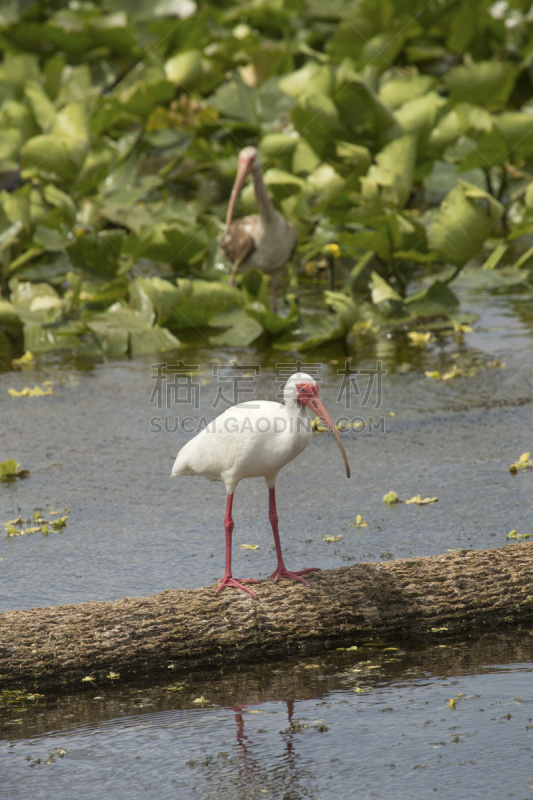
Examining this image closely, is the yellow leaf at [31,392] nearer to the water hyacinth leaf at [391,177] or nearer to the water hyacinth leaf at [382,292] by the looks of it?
the water hyacinth leaf at [382,292]

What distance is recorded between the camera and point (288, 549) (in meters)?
4.57

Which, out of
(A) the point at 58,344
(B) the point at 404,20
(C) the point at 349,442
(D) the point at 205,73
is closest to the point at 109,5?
(D) the point at 205,73

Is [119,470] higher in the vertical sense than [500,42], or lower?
lower

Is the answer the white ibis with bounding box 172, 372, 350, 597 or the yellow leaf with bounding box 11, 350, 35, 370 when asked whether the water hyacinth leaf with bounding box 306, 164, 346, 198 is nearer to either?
the yellow leaf with bounding box 11, 350, 35, 370

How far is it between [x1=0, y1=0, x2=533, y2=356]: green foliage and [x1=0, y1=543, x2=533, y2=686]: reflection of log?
3.87m

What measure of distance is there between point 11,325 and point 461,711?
20.6 feet

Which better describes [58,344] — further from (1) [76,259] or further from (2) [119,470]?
(2) [119,470]

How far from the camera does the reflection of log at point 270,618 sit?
3.50 m

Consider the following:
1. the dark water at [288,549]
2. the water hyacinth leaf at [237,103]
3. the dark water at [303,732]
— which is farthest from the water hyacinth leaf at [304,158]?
the dark water at [303,732]

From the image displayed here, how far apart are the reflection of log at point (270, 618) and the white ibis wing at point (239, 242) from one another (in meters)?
5.04

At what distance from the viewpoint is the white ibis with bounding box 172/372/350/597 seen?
3846 mm

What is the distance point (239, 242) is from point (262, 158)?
1987mm

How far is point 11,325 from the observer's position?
27.7 feet

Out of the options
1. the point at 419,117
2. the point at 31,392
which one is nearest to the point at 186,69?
the point at 419,117
